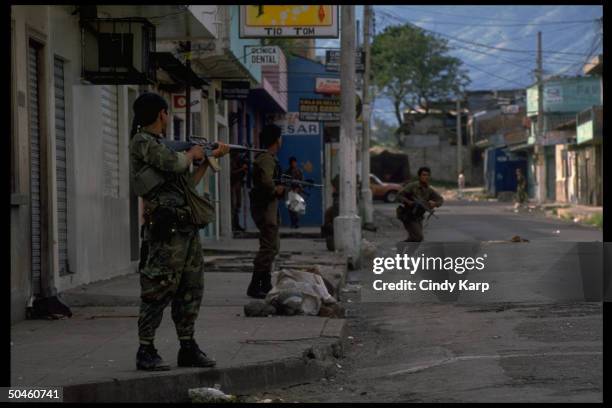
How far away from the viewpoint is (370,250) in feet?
65.3

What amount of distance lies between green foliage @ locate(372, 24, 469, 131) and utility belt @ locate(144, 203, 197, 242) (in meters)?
98.7

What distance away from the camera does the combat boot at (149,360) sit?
7.80m

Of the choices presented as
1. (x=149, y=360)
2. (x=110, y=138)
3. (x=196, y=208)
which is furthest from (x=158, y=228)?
(x=110, y=138)

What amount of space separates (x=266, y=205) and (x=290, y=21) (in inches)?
323

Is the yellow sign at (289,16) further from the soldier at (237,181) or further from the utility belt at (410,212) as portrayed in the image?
the soldier at (237,181)

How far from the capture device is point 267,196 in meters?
12.5

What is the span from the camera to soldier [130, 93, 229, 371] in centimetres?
773

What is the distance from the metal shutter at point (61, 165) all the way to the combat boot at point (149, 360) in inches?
213

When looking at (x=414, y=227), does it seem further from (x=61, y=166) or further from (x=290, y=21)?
(x=61, y=166)

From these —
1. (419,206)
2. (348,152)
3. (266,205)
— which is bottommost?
(419,206)

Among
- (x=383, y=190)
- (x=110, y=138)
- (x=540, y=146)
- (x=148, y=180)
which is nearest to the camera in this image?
(x=148, y=180)

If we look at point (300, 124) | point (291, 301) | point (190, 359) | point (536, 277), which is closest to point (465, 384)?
point (190, 359)

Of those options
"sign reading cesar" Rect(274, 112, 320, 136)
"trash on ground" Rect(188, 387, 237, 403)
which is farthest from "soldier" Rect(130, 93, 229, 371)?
"sign reading cesar" Rect(274, 112, 320, 136)
